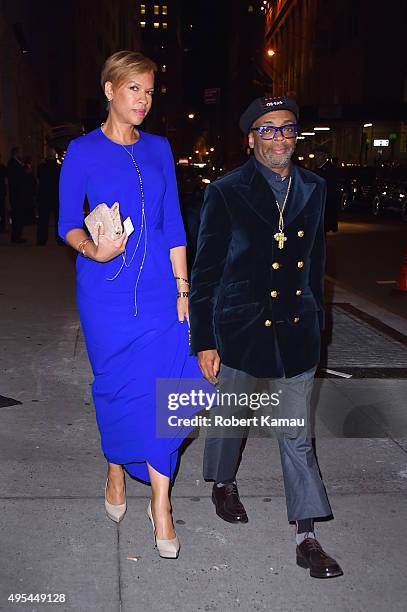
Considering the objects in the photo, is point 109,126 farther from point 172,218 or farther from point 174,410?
point 174,410

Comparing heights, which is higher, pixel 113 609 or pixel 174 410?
pixel 174 410

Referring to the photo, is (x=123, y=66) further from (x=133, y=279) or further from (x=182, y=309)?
(x=182, y=309)

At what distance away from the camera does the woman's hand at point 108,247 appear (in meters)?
3.08

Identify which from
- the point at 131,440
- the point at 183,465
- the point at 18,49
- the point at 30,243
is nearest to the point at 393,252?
the point at 30,243

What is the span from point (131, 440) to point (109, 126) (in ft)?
4.71

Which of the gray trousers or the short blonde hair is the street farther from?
the short blonde hair

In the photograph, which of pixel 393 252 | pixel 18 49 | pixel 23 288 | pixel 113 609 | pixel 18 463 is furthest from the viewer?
→ pixel 18 49

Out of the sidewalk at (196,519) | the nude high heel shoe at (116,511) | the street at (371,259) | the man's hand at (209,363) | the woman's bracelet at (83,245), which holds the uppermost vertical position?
the woman's bracelet at (83,245)

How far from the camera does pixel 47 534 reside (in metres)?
3.56

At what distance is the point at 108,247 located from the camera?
3.09m

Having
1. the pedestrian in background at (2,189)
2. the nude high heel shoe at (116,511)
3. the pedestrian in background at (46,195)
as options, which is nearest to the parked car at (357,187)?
the pedestrian in background at (2,189)

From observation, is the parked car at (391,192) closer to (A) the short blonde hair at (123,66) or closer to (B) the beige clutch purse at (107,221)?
(A) the short blonde hair at (123,66)

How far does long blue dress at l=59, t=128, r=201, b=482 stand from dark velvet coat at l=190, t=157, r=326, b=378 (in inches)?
6.6

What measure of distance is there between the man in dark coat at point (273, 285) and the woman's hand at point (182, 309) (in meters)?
0.13
